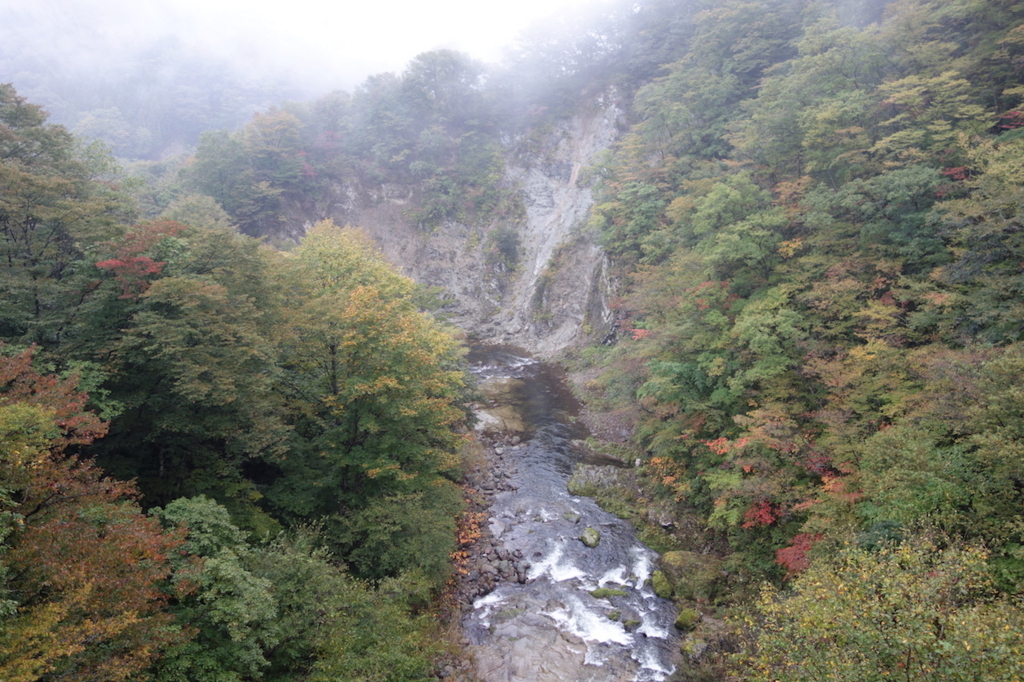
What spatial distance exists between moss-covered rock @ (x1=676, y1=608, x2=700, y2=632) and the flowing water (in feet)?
0.92

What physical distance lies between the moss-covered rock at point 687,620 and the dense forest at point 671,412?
0.10 metres

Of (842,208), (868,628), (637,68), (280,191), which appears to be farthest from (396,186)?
(868,628)

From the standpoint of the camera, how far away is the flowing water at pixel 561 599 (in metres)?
12.2

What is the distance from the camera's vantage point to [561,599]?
14.6m

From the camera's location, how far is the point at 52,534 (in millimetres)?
6715

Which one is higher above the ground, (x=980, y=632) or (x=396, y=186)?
(x=396, y=186)

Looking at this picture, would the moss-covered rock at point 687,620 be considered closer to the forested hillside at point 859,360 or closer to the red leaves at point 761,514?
the forested hillside at point 859,360

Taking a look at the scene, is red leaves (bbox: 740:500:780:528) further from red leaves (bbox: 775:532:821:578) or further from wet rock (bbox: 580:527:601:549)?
wet rock (bbox: 580:527:601:549)

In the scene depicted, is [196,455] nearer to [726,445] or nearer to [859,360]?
[726,445]

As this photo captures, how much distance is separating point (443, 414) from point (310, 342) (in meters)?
5.32

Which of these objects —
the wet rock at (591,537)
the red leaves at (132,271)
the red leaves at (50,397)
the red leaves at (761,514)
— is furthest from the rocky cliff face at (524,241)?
the red leaves at (50,397)

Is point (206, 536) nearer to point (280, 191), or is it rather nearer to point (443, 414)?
point (443, 414)

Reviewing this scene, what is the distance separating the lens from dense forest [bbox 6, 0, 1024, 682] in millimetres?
7086

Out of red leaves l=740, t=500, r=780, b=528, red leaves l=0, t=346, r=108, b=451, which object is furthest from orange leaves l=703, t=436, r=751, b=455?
red leaves l=0, t=346, r=108, b=451
